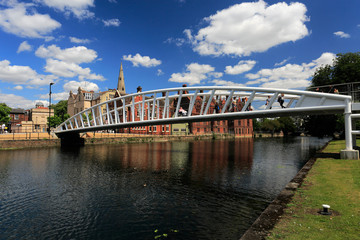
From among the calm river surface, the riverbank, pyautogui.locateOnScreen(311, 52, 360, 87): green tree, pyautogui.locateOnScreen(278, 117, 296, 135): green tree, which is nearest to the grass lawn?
the riverbank

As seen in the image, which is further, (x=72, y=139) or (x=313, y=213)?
(x=72, y=139)

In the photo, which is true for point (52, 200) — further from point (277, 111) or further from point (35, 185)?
point (277, 111)

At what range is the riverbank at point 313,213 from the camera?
5.30m

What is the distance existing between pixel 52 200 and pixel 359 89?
2650cm

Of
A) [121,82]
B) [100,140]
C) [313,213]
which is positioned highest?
[121,82]

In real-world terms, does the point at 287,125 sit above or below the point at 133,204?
above

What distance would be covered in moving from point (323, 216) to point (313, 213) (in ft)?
1.14

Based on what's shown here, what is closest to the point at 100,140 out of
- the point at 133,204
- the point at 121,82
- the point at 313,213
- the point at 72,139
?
the point at 72,139

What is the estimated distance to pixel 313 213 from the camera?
6562mm

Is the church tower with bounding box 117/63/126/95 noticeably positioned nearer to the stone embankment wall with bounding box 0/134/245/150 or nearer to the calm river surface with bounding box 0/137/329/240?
the stone embankment wall with bounding box 0/134/245/150

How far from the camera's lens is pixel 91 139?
4962 cm

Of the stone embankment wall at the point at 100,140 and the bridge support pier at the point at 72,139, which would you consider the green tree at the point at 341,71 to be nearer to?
the stone embankment wall at the point at 100,140

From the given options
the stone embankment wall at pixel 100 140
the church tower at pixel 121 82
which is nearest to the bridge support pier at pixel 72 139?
the stone embankment wall at pixel 100 140

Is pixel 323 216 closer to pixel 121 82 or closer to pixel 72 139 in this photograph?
pixel 72 139
